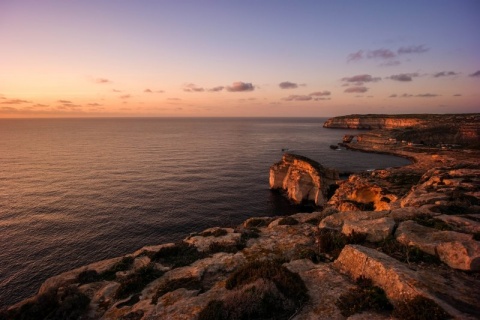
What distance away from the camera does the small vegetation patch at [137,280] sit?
43.6 feet

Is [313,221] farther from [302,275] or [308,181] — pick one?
[308,181]

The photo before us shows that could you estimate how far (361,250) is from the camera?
1141 cm

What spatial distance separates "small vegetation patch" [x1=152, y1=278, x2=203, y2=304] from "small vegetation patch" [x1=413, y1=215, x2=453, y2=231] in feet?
41.3

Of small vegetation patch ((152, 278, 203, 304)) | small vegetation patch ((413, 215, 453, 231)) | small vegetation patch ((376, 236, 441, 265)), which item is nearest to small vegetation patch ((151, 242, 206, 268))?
small vegetation patch ((152, 278, 203, 304))

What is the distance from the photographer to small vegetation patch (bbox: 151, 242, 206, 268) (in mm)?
16109

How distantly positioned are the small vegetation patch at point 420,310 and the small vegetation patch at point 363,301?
52 centimetres

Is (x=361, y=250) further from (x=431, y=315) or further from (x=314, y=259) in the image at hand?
(x=431, y=315)

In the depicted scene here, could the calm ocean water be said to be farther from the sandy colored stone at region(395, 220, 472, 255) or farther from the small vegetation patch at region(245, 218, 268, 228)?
the sandy colored stone at region(395, 220, 472, 255)

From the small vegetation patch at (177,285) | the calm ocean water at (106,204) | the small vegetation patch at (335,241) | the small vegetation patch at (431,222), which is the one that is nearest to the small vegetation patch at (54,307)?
the small vegetation patch at (177,285)

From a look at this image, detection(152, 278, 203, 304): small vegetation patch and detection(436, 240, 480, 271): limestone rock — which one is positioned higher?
detection(436, 240, 480, 271): limestone rock

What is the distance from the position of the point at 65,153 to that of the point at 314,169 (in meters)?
94.0

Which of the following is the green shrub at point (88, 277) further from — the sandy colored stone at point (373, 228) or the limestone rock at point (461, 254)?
the limestone rock at point (461, 254)

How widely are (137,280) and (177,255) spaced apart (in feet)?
11.9

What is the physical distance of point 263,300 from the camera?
31.3 feet
